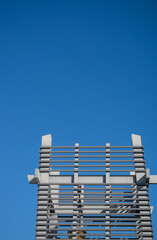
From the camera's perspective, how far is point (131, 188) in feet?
28.8

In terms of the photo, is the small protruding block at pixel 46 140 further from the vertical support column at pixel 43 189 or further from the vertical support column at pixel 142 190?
the vertical support column at pixel 142 190

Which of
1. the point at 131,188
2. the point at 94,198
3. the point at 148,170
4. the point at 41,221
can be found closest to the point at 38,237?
the point at 41,221

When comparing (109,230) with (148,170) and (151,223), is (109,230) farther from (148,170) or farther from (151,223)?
(148,170)

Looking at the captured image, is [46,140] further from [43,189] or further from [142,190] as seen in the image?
[142,190]

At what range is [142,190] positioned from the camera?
28.8 feet

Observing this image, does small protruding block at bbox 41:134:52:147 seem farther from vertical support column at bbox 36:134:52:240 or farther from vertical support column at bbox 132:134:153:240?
vertical support column at bbox 132:134:153:240

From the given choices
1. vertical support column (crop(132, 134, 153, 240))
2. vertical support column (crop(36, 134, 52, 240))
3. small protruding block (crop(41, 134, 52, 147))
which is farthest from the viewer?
small protruding block (crop(41, 134, 52, 147))

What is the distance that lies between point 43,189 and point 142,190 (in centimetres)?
301

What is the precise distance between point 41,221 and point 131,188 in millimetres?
2841

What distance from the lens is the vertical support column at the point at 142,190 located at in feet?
26.8

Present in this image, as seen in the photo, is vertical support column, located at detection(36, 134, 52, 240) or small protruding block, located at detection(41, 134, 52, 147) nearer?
vertical support column, located at detection(36, 134, 52, 240)

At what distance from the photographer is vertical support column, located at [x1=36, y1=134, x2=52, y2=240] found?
27.4 ft

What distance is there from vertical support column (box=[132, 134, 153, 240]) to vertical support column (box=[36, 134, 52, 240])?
2.74 m

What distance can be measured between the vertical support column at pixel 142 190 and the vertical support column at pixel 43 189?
2736mm
